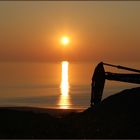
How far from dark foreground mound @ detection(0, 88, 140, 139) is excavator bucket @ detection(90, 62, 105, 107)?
170 centimetres

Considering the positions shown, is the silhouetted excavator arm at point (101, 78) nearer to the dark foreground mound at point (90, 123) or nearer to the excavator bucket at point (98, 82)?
the excavator bucket at point (98, 82)

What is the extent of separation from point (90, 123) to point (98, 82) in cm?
503

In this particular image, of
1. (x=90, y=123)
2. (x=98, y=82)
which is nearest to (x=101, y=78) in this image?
(x=98, y=82)

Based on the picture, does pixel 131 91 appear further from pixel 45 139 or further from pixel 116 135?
pixel 45 139

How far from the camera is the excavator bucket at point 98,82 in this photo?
3534 centimetres

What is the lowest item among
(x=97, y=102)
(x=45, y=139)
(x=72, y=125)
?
(x=45, y=139)

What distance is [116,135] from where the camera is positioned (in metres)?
27.9

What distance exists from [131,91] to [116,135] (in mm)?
6932

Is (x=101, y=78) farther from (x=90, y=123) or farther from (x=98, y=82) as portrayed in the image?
(x=90, y=123)

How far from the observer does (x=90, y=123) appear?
3131 centimetres

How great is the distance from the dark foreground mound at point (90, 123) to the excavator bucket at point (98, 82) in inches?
67.1

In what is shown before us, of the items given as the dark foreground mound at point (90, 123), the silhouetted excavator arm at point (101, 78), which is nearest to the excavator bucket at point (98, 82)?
the silhouetted excavator arm at point (101, 78)

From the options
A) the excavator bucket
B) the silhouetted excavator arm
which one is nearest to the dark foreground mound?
the silhouetted excavator arm

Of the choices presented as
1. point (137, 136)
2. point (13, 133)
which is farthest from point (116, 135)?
point (13, 133)
